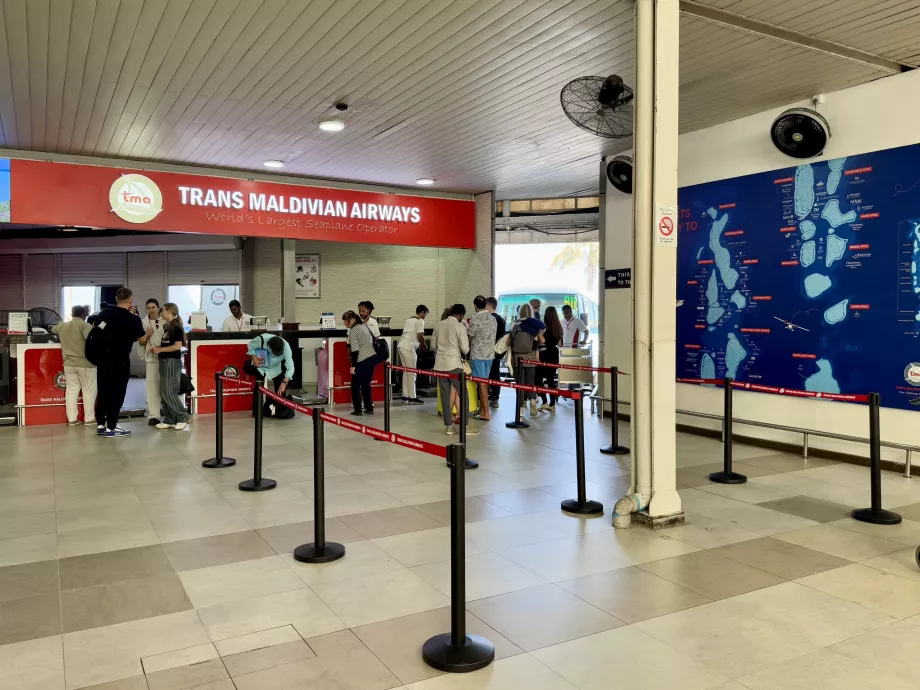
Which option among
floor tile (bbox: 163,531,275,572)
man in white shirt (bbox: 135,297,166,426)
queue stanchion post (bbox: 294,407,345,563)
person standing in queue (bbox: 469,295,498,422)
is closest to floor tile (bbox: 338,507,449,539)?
queue stanchion post (bbox: 294,407,345,563)

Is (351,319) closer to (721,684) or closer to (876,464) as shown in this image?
(876,464)

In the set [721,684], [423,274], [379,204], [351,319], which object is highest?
[379,204]

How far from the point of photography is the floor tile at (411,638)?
2811 millimetres

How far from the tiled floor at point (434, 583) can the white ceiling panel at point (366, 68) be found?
346cm

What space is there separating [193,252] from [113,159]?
6.53m

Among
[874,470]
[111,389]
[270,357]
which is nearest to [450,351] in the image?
[270,357]

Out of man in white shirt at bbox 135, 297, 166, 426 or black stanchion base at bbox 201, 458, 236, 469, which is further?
man in white shirt at bbox 135, 297, 166, 426

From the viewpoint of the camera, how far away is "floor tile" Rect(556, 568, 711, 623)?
11.0 feet

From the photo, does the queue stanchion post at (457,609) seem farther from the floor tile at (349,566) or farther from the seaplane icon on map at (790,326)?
the seaplane icon on map at (790,326)

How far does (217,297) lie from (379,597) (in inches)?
513

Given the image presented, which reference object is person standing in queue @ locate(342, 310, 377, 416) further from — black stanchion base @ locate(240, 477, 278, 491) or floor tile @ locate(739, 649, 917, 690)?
floor tile @ locate(739, 649, 917, 690)

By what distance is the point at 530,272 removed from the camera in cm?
1606

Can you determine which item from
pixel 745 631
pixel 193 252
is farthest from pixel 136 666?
pixel 193 252

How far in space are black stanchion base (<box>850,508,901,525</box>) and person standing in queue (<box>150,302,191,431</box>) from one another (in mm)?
6961
